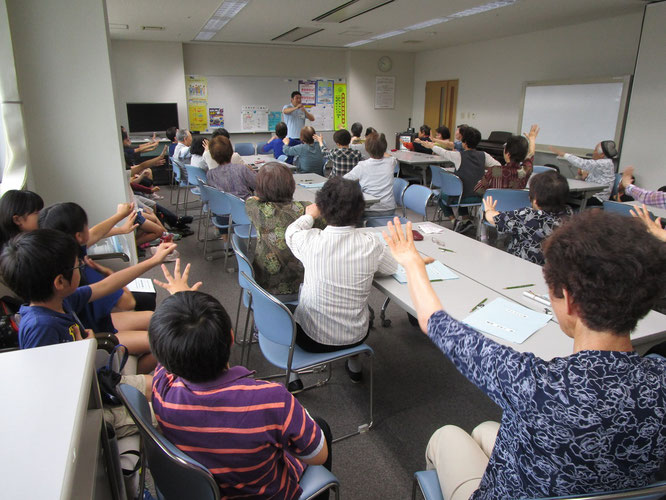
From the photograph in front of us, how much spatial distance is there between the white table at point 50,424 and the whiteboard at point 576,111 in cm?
766

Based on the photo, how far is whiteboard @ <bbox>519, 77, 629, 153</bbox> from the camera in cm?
657

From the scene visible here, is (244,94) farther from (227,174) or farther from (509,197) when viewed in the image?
(509,197)

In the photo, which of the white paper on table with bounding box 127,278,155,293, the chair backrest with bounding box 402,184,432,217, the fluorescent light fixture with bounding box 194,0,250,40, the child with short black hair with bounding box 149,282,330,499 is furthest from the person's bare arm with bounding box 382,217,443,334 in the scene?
the fluorescent light fixture with bounding box 194,0,250,40

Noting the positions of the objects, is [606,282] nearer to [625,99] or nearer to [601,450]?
[601,450]

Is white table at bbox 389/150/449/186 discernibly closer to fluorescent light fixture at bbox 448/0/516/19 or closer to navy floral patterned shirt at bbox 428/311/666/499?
fluorescent light fixture at bbox 448/0/516/19

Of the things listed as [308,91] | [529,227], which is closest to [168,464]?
[529,227]

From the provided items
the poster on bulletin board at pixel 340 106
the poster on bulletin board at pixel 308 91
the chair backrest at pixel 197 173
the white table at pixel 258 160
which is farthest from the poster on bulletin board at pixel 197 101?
the chair backrest at pixel 197 173

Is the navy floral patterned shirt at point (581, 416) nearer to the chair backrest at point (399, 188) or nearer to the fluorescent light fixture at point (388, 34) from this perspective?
the chair backrest at point (399, 188)

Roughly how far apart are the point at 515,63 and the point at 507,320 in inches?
316

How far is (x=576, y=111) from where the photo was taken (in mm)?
7188

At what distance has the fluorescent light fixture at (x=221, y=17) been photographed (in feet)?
19.0

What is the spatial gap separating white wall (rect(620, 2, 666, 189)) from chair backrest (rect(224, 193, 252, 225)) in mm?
5539

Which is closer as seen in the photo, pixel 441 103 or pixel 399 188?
pixel 399 188

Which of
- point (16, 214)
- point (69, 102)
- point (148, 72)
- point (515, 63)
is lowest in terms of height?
point (16, 214)
